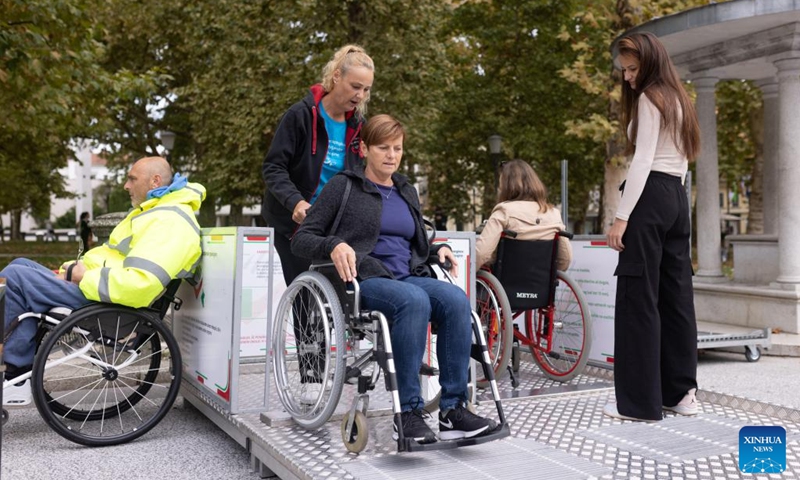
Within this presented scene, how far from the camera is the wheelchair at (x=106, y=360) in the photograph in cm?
416

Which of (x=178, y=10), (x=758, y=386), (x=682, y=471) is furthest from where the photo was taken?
(x=178, y=10)

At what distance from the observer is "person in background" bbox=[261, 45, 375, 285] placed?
13.9 ft

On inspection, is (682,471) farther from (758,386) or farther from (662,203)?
(758,386)

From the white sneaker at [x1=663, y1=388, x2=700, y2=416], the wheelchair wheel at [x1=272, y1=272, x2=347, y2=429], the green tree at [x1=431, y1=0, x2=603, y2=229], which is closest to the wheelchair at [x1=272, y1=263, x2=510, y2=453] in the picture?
the wheelchair wheel at [x1=272, y1=272, x2=347, y2=429]

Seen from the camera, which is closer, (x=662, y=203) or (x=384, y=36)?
(x=662, y=203)

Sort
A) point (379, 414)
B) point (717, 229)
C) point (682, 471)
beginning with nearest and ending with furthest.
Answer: point (682, 471) → point (379, 414) → point (717, 229)

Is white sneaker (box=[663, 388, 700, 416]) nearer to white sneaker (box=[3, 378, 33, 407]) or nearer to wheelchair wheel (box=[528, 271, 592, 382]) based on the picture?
wheelchair wheel (box=[528, 271, 592, 382])

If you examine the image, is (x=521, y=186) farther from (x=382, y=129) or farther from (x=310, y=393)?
Answer: (x=310, y=393)

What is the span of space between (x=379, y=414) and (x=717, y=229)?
7.99m

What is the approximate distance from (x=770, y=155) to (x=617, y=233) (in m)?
8.81

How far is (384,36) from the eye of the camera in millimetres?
18984

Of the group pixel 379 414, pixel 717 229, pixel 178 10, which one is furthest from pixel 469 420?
pixel 178 10

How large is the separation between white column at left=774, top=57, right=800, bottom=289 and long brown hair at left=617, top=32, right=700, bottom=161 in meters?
5.94

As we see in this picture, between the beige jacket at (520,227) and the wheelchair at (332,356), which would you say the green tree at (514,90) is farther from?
the wheelchair at (332,356)
